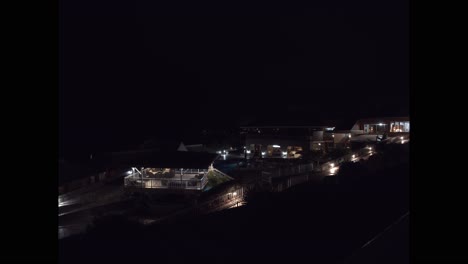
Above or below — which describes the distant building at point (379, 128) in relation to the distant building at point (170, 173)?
above

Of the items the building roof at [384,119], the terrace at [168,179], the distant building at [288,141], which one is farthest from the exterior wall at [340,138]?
the terrace at [168,179]

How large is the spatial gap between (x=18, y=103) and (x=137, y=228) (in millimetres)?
8758

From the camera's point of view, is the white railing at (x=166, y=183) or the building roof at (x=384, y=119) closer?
the white railing at (x=166, y=183)

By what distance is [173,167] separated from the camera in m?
17.2

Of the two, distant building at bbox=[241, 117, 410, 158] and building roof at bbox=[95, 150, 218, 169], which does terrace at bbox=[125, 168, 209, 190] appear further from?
distant building at bbox=[241, 117, 410, 158]

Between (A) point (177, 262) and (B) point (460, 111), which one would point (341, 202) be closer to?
(A) point (177, 262)

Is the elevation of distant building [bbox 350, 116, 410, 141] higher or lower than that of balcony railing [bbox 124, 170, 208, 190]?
higher

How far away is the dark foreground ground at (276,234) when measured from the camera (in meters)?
6.98

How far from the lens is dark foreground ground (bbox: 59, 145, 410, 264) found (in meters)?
6.98

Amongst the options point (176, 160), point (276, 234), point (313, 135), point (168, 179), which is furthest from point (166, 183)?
point (313, 135)

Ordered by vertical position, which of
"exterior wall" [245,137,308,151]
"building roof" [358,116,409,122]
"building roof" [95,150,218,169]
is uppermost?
"building roof" [358,116,409,122]

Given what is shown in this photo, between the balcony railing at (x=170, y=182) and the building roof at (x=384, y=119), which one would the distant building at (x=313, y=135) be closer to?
the building roof at (x=384, y=119)

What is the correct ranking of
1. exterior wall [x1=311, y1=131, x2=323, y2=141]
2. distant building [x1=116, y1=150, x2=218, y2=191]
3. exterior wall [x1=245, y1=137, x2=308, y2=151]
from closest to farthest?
distant building [x1=116, y1=150, x2=218, y2=191]
exterior wall [x1=245, y1=137, x2=308, y2=151]
exterior wall [x1=311, y1=131, x2=323, y2=141]

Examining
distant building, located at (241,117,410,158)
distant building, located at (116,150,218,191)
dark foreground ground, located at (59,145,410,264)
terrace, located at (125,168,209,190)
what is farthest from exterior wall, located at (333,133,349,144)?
dark foreground ground, located at (59,145,410,264)
